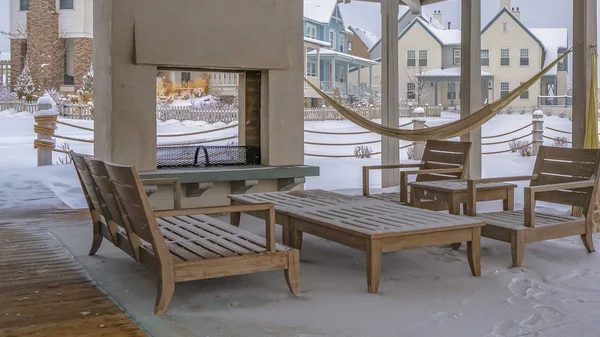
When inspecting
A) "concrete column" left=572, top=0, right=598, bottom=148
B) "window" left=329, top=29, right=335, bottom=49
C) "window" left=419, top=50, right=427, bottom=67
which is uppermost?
"window" left=329, top=29, right=335, bottom=49

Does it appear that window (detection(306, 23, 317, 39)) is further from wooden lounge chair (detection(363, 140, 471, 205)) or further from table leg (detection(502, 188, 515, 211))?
table leg (detection(502, 188, 515, 211))

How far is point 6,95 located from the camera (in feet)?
54.0

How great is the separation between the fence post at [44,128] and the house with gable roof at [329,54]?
511cm

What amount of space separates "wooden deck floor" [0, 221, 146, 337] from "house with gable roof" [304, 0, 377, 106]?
352 inches

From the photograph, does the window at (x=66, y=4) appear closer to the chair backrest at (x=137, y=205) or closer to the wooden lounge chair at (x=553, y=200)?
the wooden lounge chair at (x=553, y=200)

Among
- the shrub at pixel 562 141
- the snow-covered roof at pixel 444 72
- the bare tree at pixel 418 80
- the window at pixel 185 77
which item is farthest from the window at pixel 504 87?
the window at pixel 185 77

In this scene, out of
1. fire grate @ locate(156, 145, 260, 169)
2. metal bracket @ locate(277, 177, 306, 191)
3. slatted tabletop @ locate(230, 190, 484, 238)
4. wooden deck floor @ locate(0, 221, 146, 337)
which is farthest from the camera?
metal bracket @ locate(277, 177, 306, 191)

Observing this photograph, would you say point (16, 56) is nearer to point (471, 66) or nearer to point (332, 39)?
point (332, 39)

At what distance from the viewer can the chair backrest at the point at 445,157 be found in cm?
539

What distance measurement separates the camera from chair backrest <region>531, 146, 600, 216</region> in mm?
4184

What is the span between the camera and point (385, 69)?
7.57 meters

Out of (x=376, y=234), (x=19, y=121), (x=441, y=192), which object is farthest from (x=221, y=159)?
(x=19, y=121)

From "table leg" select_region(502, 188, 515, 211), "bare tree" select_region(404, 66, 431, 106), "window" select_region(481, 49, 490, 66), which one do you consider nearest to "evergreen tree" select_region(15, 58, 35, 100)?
"bare tree" select_region(404, 66, 431, 106)

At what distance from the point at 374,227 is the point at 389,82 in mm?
4459
